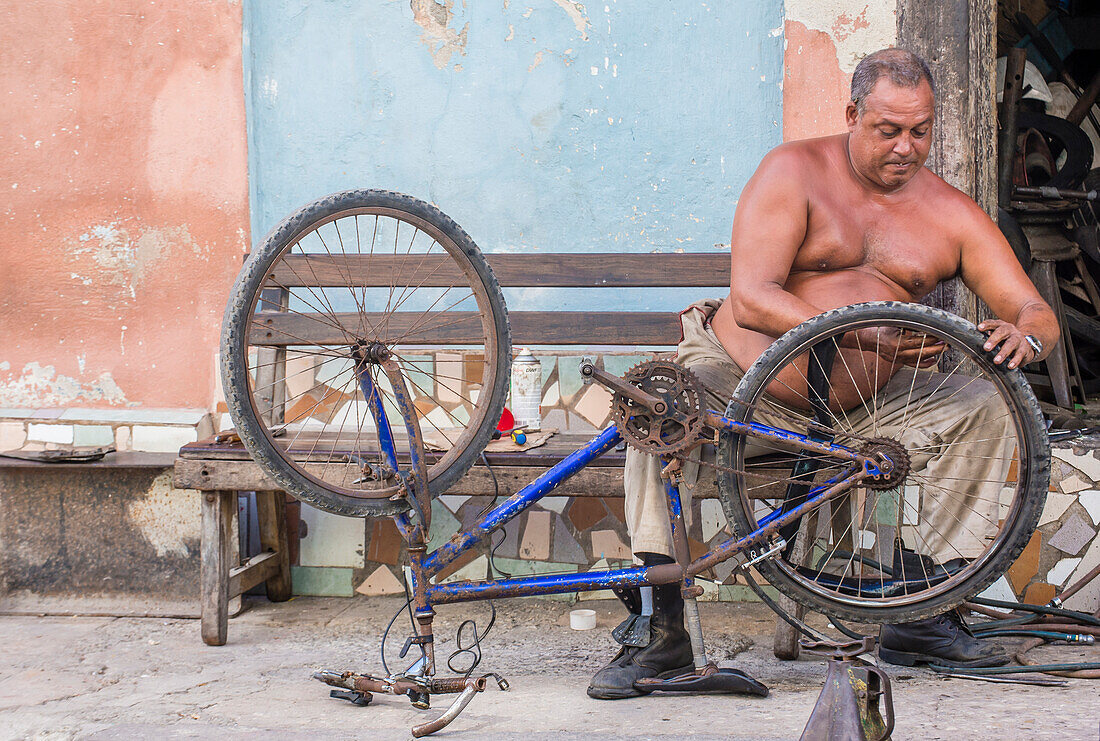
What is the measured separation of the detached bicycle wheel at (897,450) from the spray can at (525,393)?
931 millimetres

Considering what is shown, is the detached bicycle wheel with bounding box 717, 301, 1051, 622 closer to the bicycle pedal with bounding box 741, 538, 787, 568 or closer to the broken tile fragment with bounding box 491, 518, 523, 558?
the bicycle pedal with bounding box 741, 538, 787, 568


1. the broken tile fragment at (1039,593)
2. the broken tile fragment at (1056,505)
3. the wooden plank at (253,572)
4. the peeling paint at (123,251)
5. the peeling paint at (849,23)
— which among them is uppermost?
the peeling paint at (849,23)

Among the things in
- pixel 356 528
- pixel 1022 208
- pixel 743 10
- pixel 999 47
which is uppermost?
pixel 999 47

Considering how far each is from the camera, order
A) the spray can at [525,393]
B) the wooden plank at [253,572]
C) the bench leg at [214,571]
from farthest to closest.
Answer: the spray can at [525,393], the wooden plank at [253,572], the bench leg at [214,571]

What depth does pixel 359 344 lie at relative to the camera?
2.37 m

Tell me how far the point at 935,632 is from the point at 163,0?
3.70 metres

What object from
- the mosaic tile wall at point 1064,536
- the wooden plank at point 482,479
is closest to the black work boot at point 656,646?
the wooden plank at point 482,479

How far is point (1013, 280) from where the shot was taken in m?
2.61

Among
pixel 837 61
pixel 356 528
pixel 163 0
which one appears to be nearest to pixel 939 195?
pixel 837 61

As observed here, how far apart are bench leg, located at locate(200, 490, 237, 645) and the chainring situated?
1.53 metres

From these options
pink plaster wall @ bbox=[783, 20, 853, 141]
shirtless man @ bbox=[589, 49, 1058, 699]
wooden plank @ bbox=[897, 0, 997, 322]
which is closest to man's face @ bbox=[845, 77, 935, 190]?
shirtless man @ bbox=[589, 49, 1058, 699]

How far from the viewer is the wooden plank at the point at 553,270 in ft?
11.1

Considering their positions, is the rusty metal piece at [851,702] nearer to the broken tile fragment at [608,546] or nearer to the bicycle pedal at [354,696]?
the bicycle pedal at [354,696]

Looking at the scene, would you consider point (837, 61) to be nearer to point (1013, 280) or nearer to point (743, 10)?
point (743, 10)
